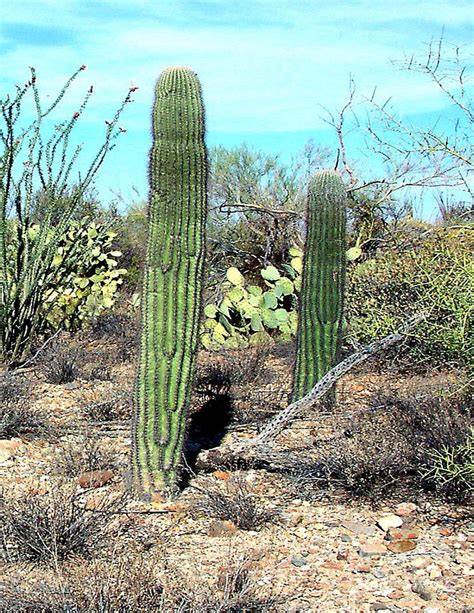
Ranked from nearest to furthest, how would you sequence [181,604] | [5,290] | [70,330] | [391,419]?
[181,604] → [391,419] → [5,290] → [70,330]

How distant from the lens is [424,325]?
4848 mm

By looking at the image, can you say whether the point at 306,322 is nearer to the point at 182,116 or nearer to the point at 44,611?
the point at 182,116

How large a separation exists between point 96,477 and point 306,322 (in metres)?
2.20

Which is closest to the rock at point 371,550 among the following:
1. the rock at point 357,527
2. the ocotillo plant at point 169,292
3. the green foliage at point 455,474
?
the rock at point 357,527

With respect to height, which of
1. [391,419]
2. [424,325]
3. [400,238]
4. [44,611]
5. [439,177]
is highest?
[439,177]

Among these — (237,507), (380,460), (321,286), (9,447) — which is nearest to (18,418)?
(9,447)

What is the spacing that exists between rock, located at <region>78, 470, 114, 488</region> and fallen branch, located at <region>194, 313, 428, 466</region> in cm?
55

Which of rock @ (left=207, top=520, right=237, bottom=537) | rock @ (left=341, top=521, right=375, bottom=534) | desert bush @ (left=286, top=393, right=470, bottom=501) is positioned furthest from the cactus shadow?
rock @ (left=341, top=521, right=375, bottom=534)

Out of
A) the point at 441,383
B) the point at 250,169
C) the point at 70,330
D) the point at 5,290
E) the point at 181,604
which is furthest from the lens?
the point at 250,169

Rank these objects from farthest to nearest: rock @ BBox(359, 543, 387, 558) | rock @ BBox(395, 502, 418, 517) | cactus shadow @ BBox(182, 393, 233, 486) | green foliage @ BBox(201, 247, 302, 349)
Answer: green foliage @ BBox(201, 247, 302, 349)
cactus shadow @ BBox(182, 393, 233, 486)
rock @ BBox(395, 502, 418, 517)
rock @ BBox(359, 543, 387, 558)

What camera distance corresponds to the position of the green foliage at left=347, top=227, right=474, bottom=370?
447 centimetres

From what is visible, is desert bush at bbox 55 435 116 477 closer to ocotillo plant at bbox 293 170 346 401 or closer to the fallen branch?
the fallen branch

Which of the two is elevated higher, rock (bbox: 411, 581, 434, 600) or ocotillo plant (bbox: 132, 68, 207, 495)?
ocotillo plant (bbox: 132, 68, 207, 495)

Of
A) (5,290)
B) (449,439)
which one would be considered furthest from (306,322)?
(5,290)
